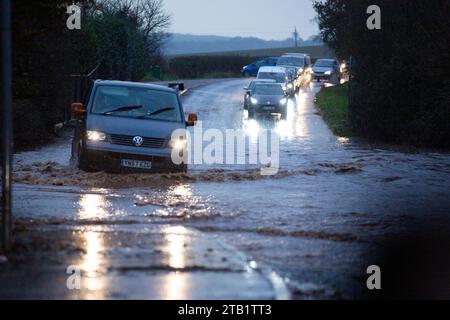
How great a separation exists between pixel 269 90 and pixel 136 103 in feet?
71.1

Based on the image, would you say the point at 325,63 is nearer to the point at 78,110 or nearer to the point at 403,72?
the point at 403,72

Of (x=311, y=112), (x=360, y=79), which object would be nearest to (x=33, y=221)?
(x=360, y=79)

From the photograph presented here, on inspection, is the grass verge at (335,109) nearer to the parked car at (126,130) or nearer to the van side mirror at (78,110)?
the parked car at (126,130)

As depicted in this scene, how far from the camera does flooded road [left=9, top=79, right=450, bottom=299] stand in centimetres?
928

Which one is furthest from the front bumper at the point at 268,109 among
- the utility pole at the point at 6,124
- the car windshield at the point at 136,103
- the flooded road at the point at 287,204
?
the utility pole at the point at 6,124

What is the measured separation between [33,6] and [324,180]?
838 cm

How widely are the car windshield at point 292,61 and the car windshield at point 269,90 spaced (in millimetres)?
19353

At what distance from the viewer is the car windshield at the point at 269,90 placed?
37.3 meters

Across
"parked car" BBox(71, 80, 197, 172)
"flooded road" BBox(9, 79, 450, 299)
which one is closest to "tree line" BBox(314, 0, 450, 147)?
"flooded road" BBox(9, 79, 450, 299)

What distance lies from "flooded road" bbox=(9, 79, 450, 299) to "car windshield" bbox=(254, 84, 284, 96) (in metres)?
14.1

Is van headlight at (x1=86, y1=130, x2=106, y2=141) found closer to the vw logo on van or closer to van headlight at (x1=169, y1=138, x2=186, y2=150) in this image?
the vw logo on van

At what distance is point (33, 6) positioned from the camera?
1059 centimetres

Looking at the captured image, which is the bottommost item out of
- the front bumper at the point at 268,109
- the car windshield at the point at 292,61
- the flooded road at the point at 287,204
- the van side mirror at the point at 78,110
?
the flooded road at the point at 287,204

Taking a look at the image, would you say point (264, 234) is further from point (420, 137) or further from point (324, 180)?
point (420, 137)
